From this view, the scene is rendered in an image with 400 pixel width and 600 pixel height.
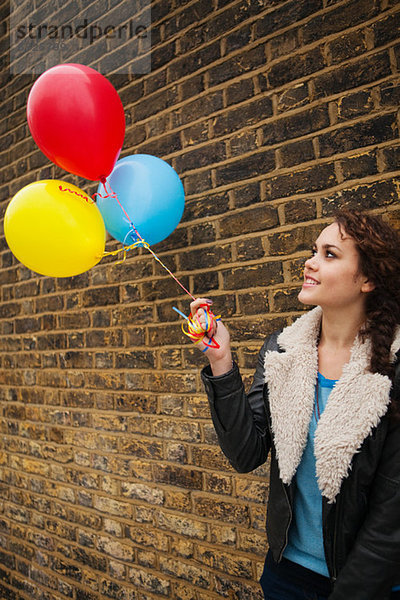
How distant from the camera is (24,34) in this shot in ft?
10.1

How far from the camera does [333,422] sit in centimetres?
119

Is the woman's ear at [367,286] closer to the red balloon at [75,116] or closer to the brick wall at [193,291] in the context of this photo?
the brick wall at [193,291]

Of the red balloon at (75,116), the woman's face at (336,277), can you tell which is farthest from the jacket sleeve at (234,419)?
the red balloon at (75,116)

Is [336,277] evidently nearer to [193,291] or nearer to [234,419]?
[234,419]

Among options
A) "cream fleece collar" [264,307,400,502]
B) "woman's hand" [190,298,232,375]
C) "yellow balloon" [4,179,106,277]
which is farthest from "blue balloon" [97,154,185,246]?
"cream fleece collar" [264,307,400,502]

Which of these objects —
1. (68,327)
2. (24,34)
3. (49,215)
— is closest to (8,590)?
(68,327)

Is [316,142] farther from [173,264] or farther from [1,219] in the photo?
[1,219]

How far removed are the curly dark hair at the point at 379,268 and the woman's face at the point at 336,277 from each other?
0.02 m

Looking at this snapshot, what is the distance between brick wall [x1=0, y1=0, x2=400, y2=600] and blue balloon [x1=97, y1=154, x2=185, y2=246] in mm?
317

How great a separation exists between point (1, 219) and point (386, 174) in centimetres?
259

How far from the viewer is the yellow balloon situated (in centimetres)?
158

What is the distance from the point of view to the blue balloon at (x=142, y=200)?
1708 millimetres

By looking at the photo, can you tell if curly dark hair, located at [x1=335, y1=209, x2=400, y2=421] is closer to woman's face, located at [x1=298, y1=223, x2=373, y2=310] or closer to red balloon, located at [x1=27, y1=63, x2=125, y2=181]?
woman's face, located at [x1=298, y1=223, x2=373, y2=310]

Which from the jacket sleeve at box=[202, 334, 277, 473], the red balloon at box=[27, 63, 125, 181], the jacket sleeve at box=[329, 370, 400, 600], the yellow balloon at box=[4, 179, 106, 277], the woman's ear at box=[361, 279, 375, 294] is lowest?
the jacket sleeve at box=[329, 370, 400, 600]
